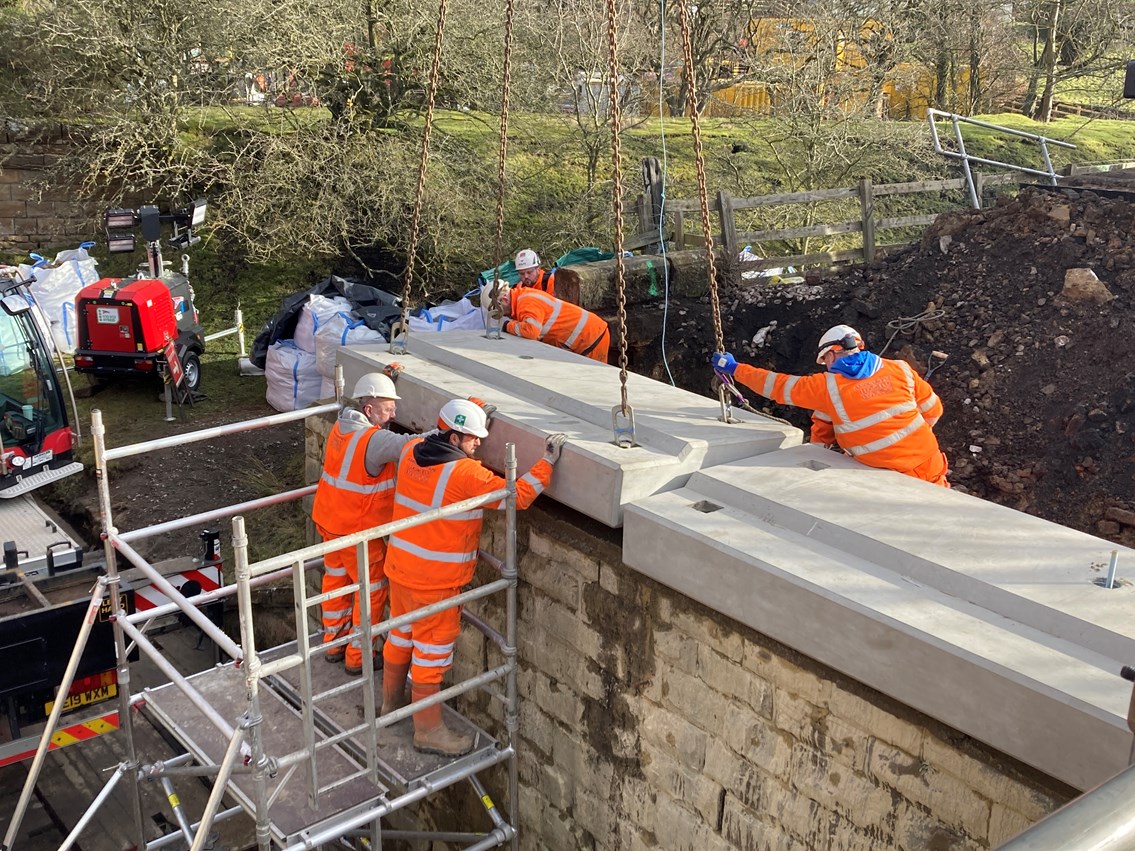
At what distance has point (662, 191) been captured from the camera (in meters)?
12.4

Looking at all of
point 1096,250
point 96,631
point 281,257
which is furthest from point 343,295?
point 1096,250

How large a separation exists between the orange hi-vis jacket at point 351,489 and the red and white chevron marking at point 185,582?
190 centimetres

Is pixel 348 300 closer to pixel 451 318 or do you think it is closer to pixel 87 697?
pixel 451 318

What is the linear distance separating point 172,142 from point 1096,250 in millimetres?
11952

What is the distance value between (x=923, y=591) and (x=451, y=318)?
7.83 meters

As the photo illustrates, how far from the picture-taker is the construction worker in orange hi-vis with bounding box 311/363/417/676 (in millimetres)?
5512

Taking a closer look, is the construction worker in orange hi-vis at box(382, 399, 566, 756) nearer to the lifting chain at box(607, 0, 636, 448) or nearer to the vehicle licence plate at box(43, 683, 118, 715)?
the lifting chain at box(607, 0, 636, 448)

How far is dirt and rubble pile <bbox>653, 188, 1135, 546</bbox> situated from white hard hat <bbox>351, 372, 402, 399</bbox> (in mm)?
4285

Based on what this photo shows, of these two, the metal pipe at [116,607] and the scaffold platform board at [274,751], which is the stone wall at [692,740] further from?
the metal pipe at [116,607]

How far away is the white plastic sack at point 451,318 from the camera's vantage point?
11.0 metres

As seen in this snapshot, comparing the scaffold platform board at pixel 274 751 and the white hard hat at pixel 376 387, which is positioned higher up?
the white hard hat at pixel 376 387

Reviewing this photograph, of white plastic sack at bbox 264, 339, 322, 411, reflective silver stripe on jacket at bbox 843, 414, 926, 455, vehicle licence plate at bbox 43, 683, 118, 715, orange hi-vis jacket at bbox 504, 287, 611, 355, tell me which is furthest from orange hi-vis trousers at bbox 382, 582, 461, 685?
white plastic sack at bbox 264, 339, 322, 411

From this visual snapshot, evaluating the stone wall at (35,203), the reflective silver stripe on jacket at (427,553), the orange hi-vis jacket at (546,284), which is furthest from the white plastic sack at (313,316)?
the stone wall at (35,203)

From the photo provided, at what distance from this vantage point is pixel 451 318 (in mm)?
11305
